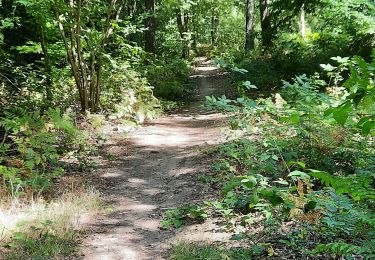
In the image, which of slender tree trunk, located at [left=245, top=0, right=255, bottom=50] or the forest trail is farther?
slender tree trunk, located at [left=245, top=0, right=255, bottom=50]

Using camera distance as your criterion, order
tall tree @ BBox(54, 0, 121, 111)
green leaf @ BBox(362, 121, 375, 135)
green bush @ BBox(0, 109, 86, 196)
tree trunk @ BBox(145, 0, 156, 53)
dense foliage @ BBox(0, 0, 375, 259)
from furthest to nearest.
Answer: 1. tree trunk @ BBox(145, 0, 156, 53)
2. tall tree @ BBox(54, 0, 121, 111)
3. green bush @ BBox(0, 109, 86, 196)
4. dense foliage @ BBox(0, 0, 375, 259)
5. green leaf @ BBox(362, 121, 375, 135)

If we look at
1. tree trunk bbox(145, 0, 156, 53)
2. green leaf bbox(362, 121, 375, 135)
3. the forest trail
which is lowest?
the forest trail

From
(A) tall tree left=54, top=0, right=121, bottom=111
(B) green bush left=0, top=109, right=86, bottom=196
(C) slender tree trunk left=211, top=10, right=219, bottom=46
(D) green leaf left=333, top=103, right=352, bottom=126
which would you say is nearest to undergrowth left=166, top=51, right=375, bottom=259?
(D) green leaf left=333, top=103, right=352, bottom=126

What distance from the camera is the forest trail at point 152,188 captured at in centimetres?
464

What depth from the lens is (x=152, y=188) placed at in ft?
21.4

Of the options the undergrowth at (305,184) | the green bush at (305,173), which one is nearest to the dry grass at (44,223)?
the undergrowth at (305,184)

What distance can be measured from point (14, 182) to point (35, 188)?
327 millimetres

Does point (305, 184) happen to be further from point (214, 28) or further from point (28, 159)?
point (214, 28)

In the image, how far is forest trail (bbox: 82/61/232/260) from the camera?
464 centimetres

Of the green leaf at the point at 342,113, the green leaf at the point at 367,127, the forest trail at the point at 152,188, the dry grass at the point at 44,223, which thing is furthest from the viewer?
the forest trail at the point at 152,188

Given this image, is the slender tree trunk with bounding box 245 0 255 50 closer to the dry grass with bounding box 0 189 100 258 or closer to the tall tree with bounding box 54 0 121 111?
the tall tree with bounding box 54 0 121 111

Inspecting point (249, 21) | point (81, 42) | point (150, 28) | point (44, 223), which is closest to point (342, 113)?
point (44, 223)

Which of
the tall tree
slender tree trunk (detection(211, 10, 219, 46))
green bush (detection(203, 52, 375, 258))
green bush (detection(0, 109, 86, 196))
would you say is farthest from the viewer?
slender tree trunk (detection(211, 10, 219, 46))

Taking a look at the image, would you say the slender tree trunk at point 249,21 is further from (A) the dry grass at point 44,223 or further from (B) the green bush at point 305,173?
(A) the dry grass at point 44,223
